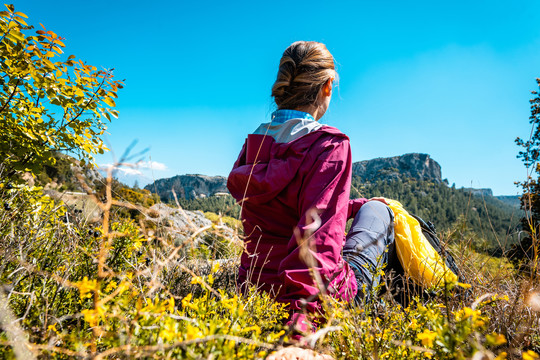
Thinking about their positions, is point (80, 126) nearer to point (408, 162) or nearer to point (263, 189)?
point (263, 189)

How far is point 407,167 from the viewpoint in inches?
5143

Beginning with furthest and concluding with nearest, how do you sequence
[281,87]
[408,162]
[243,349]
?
1. [408,162]
2. [281,87]
3. [243,349]

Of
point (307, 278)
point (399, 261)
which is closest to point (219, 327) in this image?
point (307, 278)

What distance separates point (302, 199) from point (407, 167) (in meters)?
143

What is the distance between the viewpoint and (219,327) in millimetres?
671

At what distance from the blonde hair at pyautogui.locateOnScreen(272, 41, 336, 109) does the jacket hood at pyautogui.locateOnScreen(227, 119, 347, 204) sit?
30cm

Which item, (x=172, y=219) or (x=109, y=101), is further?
(x=109, y=101)

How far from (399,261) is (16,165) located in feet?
10.8

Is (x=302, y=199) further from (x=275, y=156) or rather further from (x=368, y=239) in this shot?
(x=368, y=239)

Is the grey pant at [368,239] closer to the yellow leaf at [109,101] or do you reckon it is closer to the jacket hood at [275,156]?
the jacket hood at [275,156]

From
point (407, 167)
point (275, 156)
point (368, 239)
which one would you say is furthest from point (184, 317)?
point (407, 167)

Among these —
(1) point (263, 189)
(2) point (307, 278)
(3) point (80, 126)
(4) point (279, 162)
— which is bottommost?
(2) point (307, 278)

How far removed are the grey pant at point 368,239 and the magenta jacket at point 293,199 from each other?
20cm

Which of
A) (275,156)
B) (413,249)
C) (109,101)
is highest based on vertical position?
(109,101)
